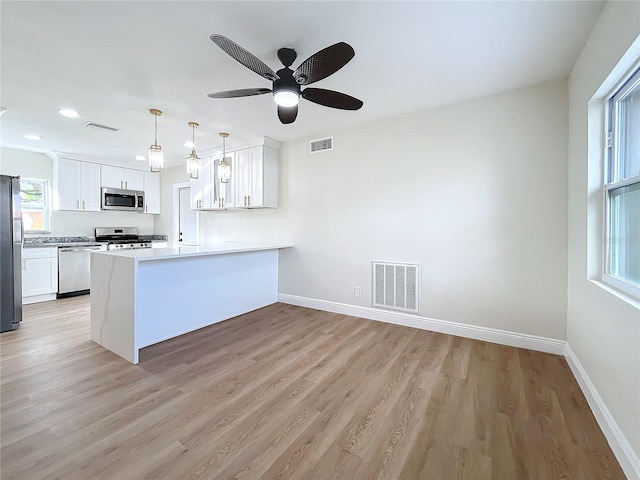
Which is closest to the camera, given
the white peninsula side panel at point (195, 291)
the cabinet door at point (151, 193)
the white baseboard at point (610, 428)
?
the white baseboard at point (610, 428)

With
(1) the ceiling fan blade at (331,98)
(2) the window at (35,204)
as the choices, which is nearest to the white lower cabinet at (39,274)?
(2) the window at (35,204)

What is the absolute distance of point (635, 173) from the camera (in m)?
1.60

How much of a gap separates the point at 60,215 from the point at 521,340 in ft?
24.2

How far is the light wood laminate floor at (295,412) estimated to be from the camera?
4.59 ft

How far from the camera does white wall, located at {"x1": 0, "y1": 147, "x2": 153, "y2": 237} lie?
4.64 m

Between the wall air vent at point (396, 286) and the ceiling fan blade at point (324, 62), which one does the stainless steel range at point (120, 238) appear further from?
the ceiling fan blade at point (324, 62)

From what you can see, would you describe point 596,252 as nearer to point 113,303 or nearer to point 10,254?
point 113,303

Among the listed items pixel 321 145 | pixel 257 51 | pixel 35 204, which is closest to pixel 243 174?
pixel 321 145

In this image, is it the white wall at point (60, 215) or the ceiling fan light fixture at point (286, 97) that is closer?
the ceiling fan light fixture at point (286, 97)

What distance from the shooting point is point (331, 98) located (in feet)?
7.20

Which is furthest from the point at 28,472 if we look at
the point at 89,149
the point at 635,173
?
the point at 89,149

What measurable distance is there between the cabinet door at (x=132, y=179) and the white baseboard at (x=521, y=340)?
416cm

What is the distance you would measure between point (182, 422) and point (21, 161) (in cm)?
574

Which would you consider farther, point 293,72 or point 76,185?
point 76,185
